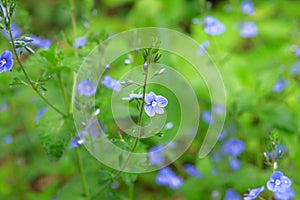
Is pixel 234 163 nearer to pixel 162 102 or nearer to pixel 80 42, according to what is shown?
pixel 80 42

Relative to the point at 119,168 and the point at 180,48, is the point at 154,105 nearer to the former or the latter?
the point at 119,168

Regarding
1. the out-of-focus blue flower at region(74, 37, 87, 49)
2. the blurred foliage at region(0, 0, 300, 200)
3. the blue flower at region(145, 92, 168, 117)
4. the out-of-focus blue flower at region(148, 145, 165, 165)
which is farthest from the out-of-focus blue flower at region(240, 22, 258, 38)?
the blue flower at region(145, 92, 168, 117)

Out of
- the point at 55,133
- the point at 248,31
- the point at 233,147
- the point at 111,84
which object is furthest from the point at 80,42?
the point at 248,31

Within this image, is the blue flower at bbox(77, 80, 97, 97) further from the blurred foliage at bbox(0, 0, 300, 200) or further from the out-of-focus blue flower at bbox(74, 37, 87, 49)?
the out-of-focus blue flower at bbox(74, 37, 87, 49)

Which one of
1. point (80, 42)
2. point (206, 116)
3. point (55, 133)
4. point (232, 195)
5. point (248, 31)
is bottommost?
point (55, 133)

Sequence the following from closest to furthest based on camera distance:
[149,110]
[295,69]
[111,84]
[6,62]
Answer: [149,110] < [6,62] < [111,84] < [295,69]
